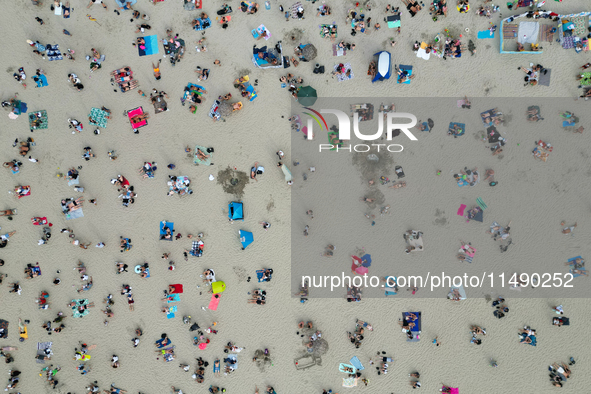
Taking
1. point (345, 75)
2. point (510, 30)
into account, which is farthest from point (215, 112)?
point (510, 30)

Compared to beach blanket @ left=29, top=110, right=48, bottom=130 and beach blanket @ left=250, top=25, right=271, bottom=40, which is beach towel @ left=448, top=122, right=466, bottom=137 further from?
beach blanket @ left=29, top=110, right=48, bottom=130

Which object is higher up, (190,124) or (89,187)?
(190,124)

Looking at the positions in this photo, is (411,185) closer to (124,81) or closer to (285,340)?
(285,340)

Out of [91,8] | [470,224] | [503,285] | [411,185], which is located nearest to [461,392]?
[503,285]

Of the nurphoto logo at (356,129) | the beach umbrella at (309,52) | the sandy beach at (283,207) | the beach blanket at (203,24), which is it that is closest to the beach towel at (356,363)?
the sandy beach at (283,207)

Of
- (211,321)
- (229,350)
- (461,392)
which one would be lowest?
(461,392)

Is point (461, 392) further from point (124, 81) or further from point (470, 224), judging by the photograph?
point (124, 81)

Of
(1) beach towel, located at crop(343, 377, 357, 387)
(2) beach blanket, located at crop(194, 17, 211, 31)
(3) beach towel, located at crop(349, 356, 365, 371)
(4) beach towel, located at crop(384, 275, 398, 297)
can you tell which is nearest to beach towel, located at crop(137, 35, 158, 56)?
(2) beach blanket, located at crop(194, 17, 211, 31)
